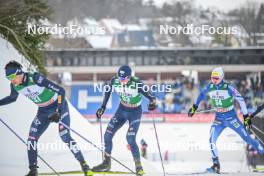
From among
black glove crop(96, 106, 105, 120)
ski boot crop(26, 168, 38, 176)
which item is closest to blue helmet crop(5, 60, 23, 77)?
black glove crop(96, 106, 105, 120)

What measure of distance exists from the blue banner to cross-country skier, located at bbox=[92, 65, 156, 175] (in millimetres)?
50

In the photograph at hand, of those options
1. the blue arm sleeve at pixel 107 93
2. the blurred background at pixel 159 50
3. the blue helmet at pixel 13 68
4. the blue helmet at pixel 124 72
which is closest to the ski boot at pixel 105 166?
the blurred background at pixel 159 50

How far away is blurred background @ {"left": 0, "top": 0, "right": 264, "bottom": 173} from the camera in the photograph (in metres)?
6.87

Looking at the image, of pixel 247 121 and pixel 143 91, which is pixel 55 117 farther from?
pixel 247 121

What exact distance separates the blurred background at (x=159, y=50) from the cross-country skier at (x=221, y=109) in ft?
0.22

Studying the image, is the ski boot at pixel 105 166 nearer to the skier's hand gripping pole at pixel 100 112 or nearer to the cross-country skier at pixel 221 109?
the skier's hand gripping pole at pixel 100 112

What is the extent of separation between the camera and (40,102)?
695 centimetres

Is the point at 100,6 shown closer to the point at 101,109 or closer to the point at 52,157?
the point at 101,109

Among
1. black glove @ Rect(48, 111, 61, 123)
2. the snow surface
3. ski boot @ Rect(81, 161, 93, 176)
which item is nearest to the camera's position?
black glove @ Rect(48, 111, 61, 123)

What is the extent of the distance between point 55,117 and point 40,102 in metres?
0.30

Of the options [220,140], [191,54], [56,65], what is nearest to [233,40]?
[191,54]

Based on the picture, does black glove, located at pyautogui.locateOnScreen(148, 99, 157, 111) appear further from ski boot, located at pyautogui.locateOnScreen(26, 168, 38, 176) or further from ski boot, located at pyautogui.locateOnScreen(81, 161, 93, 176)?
ski boot, located at pyautogui.locateOnScreen(26, 168, 38, 176)

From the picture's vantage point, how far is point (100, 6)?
23.5ft

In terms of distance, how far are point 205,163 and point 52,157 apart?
1.73 meters
